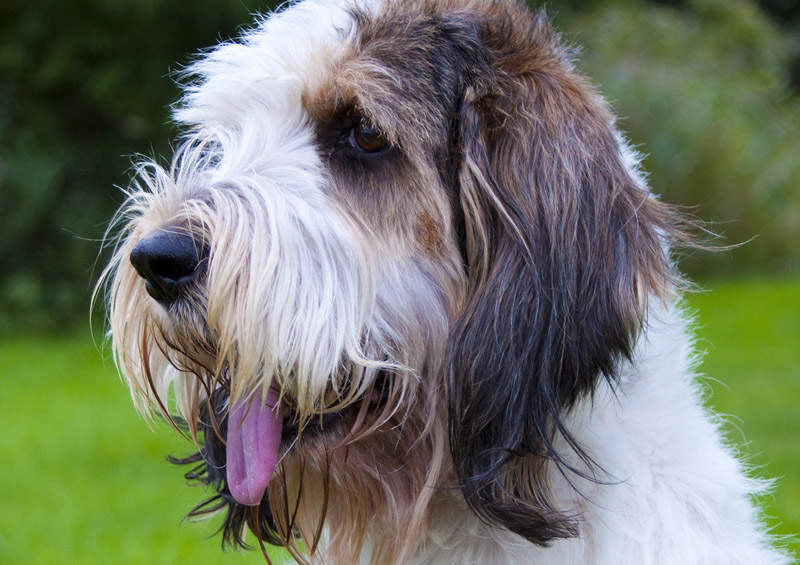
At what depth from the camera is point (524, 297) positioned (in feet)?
7.38

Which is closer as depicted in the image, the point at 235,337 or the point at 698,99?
the point at 235,337

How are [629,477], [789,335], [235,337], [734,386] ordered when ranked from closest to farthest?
1. [235,337]
2. [629,477]
3. [734,386]
4. [789,335]

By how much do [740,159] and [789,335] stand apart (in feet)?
12.0

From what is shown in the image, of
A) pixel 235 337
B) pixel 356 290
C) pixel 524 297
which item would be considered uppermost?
pixel 524 297

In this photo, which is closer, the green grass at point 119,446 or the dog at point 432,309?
the dog at point 432,309

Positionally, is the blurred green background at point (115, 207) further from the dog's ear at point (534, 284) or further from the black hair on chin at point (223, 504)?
the dog's ear at point (534, 284)

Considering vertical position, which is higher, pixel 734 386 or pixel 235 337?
pixel 235 337

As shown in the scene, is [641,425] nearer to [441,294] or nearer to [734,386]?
[441,294]

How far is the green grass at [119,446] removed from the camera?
5.05 metres

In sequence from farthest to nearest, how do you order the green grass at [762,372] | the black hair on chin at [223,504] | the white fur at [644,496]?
the green grass at [762,372] < the black hair on chin at [223,504] < the white fur at [644,496]

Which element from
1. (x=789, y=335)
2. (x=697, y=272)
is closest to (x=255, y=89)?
Result: (x=789, y=335)

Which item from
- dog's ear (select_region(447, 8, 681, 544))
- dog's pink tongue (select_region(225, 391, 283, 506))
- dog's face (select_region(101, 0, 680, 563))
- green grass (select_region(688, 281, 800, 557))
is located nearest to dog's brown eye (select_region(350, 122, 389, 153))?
dog's face (select_region(101, 0, 680, 563))

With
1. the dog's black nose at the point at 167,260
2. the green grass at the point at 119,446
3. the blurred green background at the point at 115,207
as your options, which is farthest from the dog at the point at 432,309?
the blurred green background at the point at 115,207

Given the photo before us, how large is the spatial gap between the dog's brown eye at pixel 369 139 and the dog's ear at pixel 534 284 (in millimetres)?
185
